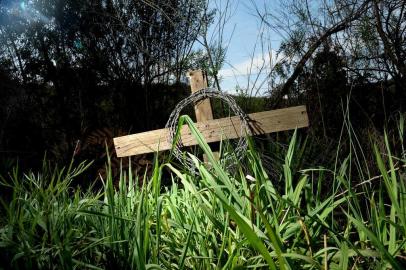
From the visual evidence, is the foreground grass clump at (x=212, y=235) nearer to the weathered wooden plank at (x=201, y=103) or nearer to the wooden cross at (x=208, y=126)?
the wooden cross at (x=208, y=126)

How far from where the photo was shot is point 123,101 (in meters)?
5.30

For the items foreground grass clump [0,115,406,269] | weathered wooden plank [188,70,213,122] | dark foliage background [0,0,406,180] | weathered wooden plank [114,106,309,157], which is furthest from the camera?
dark foliage background [0,0,406,180]

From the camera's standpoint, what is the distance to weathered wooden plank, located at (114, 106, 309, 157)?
2.57m

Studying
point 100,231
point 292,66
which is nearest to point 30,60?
point 292,66

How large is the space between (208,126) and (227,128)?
15 centimetres

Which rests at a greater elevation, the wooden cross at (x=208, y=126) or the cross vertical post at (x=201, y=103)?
the cross vertical post at (x=201, y=103)

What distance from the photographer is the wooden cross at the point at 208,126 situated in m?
2.58

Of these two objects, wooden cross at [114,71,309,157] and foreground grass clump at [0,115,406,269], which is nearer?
foreground grass clump at [0,115,406,269]

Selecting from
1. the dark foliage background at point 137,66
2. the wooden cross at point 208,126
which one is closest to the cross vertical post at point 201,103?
the wooden cross at point 208,126

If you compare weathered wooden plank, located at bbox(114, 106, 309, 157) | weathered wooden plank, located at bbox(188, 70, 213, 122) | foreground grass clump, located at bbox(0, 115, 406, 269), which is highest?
weathered wooden plank, located at bbox(188, 70, 213, 122)

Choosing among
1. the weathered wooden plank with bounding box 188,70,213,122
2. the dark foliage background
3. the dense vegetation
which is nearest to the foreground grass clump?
the dense vegetation

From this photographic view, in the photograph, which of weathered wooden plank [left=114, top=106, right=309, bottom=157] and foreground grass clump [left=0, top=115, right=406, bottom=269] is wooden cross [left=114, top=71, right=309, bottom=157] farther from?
foreground grass clump [left=0, top=115, right=406, bottom=269]

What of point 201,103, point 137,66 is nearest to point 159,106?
point 137,66

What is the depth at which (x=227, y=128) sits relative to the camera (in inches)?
108
